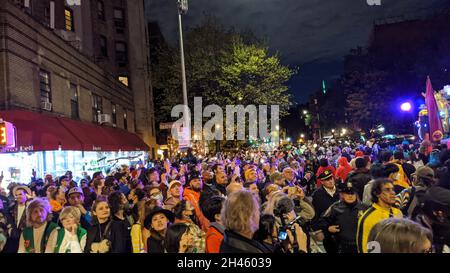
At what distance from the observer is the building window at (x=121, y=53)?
115ft

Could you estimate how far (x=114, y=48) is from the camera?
34094 millimetres

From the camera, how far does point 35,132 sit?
11445 mm

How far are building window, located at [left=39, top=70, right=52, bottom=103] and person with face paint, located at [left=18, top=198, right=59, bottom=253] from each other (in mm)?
10001

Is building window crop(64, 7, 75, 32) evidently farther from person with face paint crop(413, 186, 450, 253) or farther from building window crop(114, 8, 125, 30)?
person with face paint crop(413, 186, 450, 253)

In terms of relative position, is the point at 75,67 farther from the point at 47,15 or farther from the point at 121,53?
the point at 121,53

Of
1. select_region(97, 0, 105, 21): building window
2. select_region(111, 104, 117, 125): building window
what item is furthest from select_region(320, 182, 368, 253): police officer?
select_region(97, 0, 105, 21): building window

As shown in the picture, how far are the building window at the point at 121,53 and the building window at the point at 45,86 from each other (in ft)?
67.7

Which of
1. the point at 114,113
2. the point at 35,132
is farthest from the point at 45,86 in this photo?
the point at 114,113

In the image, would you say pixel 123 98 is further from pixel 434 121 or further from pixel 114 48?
pixel 434 121

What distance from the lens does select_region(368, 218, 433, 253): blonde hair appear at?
112 inches

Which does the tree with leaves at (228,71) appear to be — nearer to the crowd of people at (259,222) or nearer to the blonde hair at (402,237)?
the crowd of people at (259,222)

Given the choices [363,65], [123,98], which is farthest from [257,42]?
[363,65]

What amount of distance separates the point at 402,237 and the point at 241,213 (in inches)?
51.1
